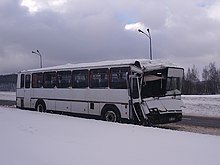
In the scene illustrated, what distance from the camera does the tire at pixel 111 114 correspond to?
52.3ft

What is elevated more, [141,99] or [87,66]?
[87,66]

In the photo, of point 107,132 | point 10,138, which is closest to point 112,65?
point 107,132

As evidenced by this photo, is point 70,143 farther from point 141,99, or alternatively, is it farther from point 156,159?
point 141,99

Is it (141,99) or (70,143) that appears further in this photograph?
(141,99)

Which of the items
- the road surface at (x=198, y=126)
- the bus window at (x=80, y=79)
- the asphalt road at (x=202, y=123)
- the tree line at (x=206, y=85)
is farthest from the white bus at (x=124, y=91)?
the tree line at (x=206, y=85)

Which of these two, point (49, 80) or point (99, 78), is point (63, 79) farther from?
point (99, 78)

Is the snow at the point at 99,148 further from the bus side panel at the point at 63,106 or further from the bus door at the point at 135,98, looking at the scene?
the bus side panel at the point at 63,106

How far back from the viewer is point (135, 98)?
15180 millimetres

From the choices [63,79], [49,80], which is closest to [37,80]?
[49,80]

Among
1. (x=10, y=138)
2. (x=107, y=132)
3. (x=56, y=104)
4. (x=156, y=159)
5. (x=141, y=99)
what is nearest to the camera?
(x=156, y=159)

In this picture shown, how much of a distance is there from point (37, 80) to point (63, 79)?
10.9 feet

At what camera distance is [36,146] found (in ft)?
22.7

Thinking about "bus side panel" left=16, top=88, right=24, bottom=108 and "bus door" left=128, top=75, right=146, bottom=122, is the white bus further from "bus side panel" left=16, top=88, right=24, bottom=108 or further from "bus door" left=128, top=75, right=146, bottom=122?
"bus side panel" left=16, top=88, right=24, bottom=108

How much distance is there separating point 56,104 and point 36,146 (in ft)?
44.4
